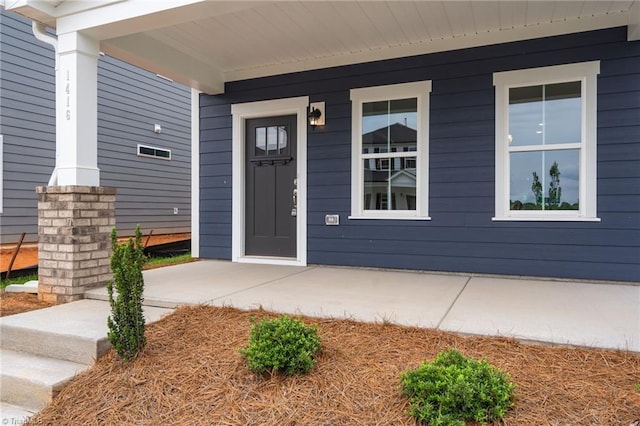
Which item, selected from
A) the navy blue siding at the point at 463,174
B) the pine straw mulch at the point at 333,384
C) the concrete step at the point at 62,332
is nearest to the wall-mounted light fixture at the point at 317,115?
the navy blue siding at the point at 463,174

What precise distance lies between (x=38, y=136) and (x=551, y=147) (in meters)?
7.11

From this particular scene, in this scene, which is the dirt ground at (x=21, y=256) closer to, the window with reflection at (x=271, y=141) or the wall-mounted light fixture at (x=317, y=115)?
the window with reflection at (x=271, y=141)

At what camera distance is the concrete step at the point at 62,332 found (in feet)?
8.42

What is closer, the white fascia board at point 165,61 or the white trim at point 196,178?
the white fascia board at point 165,61

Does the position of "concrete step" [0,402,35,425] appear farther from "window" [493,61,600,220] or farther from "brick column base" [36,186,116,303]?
"window" [493,61,600,220]

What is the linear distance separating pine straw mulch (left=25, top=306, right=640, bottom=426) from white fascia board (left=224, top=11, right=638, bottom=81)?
3431 mm

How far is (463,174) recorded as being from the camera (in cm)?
464

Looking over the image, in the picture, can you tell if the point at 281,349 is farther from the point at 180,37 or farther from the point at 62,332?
the point at 180,37

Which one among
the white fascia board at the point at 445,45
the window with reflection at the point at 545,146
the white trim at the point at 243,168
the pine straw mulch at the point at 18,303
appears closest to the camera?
the pine straw mulch at the point at 18,303

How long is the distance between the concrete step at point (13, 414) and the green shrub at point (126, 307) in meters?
0.53

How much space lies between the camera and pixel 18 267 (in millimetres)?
5609

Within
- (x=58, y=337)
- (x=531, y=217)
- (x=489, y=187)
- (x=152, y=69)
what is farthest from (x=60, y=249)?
(x=531, y=217)

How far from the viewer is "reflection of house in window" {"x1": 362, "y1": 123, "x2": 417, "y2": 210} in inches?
193

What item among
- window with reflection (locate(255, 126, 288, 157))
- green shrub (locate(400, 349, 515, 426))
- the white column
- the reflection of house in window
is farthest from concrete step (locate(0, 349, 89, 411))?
window with reflection (locate(255, 126, 288, 157))
